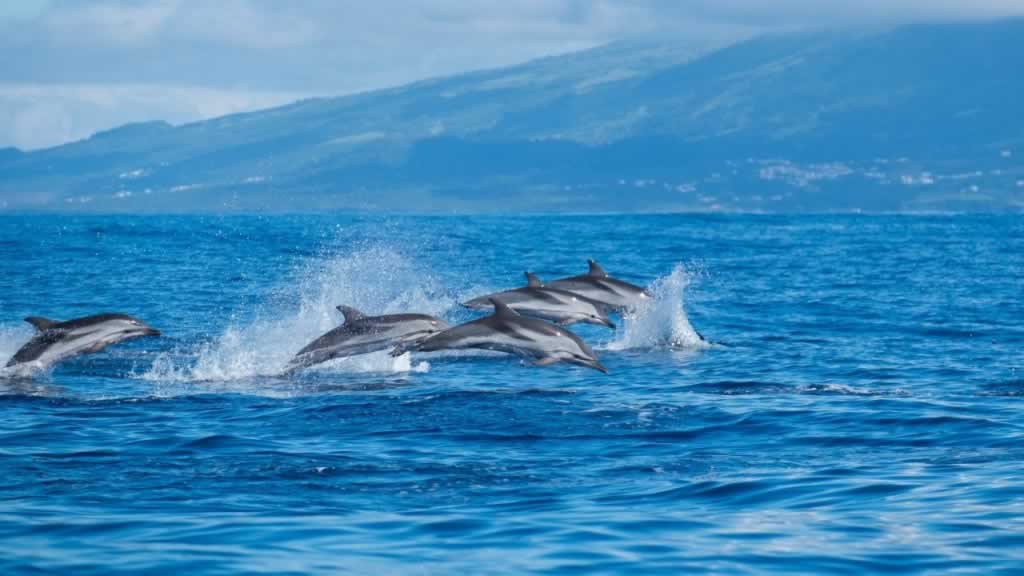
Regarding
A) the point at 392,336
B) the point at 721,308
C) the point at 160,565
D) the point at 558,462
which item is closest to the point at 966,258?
the point at 721,308

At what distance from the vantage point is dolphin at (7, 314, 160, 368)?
20.0 metres

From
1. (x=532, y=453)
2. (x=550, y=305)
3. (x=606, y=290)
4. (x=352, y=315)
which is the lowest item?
(x=532, y=453)

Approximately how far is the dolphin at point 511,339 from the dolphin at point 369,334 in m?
0.45

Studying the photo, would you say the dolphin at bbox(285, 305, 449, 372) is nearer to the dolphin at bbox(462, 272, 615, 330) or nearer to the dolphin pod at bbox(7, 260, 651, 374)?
the dolphin pod at bbox(7, 260, 651, 374)

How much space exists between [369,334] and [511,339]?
191 centimetres

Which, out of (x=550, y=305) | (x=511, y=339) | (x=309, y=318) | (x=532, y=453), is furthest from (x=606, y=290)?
(x=532, y=453)

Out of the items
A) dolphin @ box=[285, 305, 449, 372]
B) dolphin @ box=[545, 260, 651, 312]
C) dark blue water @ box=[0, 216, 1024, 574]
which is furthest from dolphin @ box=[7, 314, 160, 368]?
dolphin @ box=[545, 260, 651, 312]

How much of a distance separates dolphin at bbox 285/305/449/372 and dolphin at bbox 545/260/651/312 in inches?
203

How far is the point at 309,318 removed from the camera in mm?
29266

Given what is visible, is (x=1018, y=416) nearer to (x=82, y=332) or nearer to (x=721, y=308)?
(x=82, y=332)

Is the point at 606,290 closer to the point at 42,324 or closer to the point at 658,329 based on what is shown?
the point at 658,329

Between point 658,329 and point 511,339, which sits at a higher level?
point 511,339

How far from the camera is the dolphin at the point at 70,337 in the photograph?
787 inches

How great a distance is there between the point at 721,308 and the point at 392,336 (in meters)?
16.7
